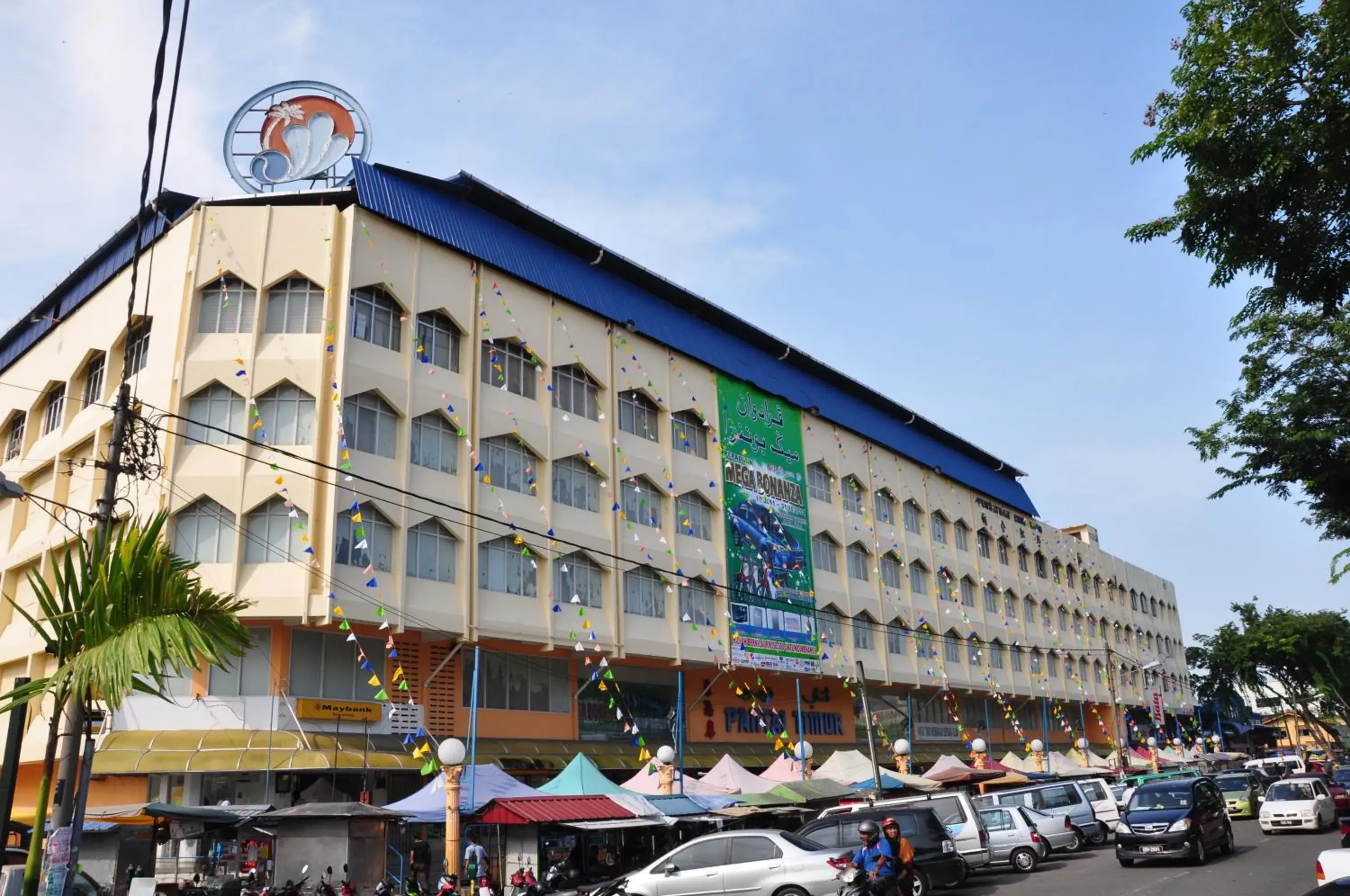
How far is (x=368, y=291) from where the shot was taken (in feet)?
96.8

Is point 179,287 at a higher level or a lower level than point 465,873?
higher

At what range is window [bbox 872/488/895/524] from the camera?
49750 mm

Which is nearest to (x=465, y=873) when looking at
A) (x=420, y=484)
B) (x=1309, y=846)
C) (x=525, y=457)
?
(x=420, y=484)

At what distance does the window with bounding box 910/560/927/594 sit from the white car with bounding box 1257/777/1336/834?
932 inches

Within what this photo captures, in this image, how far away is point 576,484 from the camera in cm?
3406

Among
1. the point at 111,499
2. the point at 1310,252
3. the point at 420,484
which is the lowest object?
the point at 111,499

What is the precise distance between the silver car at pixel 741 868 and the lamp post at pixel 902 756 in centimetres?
2063

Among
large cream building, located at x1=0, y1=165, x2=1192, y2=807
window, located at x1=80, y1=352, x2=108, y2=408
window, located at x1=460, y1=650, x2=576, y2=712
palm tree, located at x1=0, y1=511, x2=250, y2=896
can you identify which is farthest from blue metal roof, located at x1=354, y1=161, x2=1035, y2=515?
palm tree, located at x1=0, y1=511, x2=250, y2=896

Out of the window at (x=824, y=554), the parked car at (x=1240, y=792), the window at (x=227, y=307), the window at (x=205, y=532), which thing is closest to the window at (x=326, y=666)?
the window at (x=205, y=532)

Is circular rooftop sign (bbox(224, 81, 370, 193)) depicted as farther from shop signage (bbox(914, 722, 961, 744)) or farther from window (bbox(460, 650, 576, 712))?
shop signage (bbox(914, 722, 961, 744))

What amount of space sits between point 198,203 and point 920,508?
36375mm

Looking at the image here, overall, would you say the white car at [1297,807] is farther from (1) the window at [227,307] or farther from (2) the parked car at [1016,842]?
(1) the window at [227,307]

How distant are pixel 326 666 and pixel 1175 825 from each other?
770 inches

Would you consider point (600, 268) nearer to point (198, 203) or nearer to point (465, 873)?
point (198, 203)
